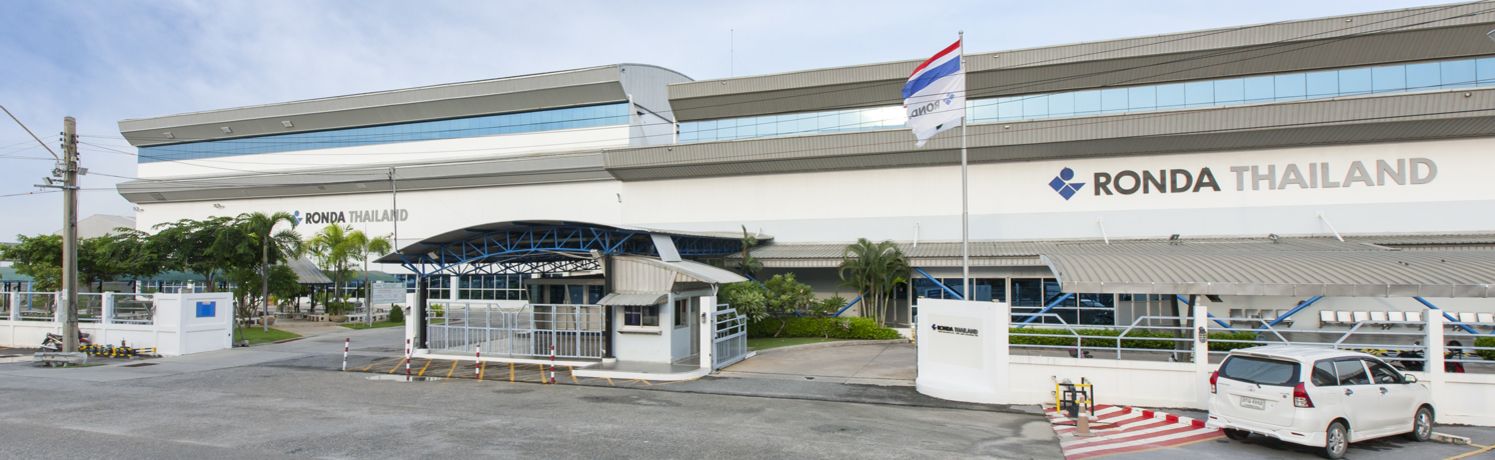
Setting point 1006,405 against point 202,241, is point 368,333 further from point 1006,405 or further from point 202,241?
point 1006,405

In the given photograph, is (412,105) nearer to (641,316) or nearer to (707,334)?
(641,316)

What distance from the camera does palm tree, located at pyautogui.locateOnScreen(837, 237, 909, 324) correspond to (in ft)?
96.2

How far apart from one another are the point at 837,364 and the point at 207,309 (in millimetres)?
21531

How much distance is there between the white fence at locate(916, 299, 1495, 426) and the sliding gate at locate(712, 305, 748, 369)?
602cm

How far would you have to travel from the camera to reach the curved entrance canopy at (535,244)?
22516mm

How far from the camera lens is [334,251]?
40031 millimetres

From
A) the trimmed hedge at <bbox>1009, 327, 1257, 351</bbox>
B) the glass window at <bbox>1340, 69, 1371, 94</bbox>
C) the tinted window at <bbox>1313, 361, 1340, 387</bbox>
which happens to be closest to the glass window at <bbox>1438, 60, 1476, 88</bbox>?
the glass window at <bbox>1340, 69, 1371, 94</bbox>

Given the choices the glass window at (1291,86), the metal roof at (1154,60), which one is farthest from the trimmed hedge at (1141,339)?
the glass window at (1291,86)

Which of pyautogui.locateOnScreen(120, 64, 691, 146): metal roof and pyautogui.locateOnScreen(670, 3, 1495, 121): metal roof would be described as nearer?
pyautogui.locateOnScreen(670, 3, 1495, 121): metal roof

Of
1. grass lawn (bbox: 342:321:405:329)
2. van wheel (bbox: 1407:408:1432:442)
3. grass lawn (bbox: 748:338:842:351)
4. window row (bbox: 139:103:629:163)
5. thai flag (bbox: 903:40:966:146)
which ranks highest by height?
window row (bbox: 139:103:629:163)

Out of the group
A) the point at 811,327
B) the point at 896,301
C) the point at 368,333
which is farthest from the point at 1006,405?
the point at 368,333

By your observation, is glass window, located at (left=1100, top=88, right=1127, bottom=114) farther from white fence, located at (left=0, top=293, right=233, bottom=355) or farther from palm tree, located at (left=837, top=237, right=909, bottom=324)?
white fence, located at (left=0, top=293, right=233, bottom=355)

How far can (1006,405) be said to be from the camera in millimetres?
15680

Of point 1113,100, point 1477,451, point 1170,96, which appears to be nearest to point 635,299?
point 1477,451
